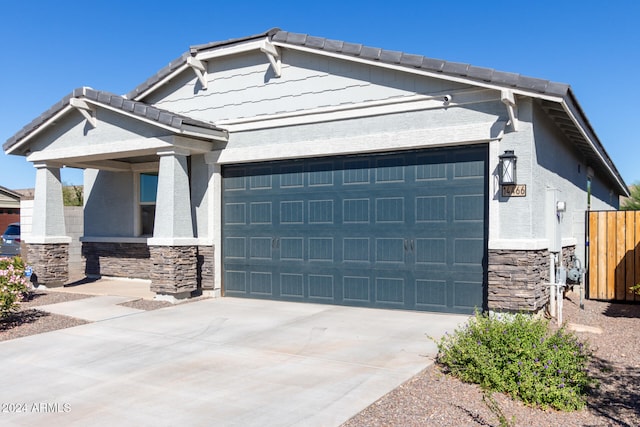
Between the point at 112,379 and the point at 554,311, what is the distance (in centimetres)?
722

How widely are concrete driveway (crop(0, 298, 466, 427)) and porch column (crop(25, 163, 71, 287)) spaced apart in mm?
4399

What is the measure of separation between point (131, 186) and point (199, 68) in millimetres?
4363

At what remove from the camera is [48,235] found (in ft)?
42.7

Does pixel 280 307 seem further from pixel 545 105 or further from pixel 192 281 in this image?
pixel 545 105

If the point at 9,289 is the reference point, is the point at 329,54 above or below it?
above

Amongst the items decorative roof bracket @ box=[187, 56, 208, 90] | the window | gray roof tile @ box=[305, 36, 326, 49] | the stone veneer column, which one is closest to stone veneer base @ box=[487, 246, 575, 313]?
the stone veneer column

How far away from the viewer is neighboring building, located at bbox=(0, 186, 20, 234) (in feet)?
98.1

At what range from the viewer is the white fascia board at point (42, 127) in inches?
477

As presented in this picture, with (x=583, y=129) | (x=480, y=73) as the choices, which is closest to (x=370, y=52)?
(x=480, y=73)

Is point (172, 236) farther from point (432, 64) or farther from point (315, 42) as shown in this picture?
point (432, 64)

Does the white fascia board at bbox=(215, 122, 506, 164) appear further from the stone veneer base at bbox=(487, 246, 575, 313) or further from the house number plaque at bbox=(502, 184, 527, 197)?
the stone veneer base at bbox=(487, 246, 575, 313)

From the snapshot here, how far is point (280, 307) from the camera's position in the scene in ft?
34.9

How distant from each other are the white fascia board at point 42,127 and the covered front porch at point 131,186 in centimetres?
2

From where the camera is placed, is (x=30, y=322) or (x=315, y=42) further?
(x=315, y=42)
